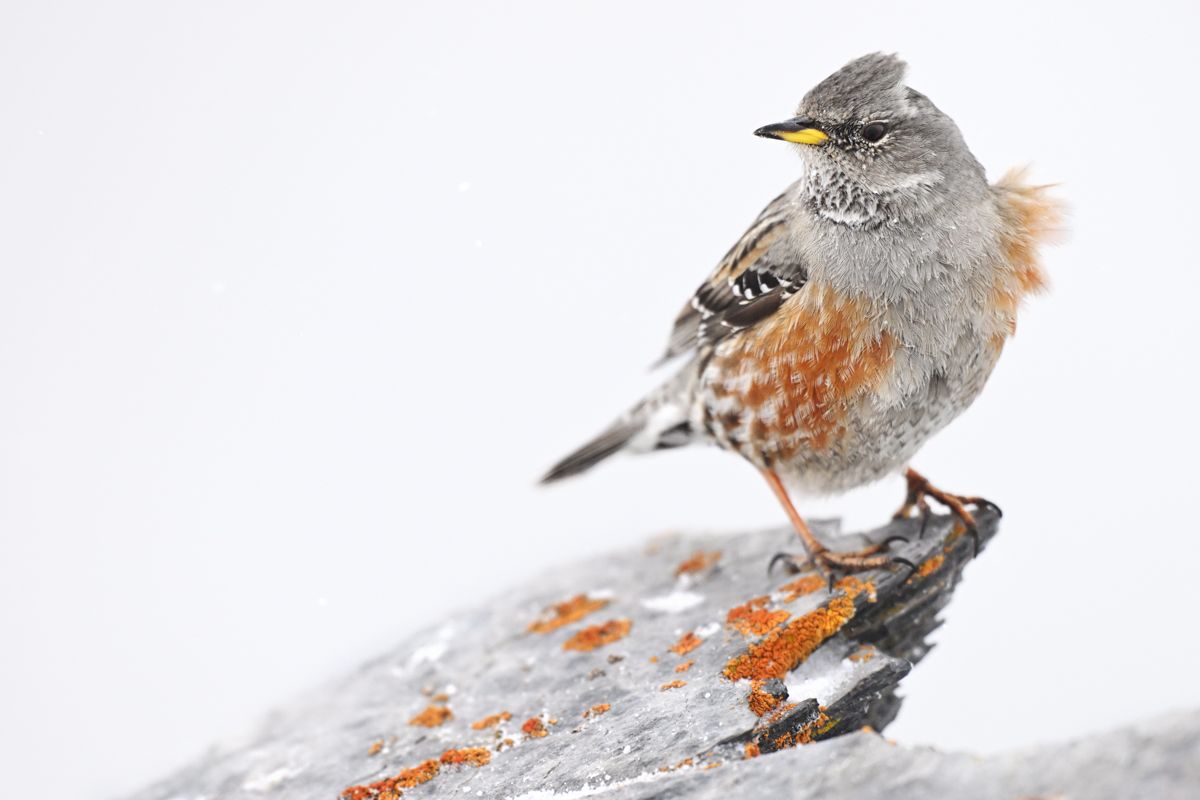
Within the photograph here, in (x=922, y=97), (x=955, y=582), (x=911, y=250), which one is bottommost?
(x=955, y=582)

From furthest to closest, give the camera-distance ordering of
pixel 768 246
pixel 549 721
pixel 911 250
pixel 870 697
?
pixel 768 246
pixel 911 250
pixel 549 721
pixel 870 697

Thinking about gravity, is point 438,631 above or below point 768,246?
below

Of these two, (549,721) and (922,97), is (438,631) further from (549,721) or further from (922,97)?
(922,97)

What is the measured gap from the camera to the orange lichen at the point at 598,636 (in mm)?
4906

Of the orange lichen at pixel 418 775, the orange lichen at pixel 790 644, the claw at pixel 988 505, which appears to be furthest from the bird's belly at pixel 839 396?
the orange lichen at pixel 418 775

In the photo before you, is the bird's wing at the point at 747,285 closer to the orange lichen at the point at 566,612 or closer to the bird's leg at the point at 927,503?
the bird's leg at the point at 927,503

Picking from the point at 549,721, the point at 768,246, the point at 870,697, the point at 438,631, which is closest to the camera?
the point at 870,697

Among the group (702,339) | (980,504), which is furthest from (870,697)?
(702,339)

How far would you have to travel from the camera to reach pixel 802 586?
4.78 meters

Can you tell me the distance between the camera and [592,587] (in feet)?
18.9

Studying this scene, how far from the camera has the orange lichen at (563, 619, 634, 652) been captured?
4.91 metres

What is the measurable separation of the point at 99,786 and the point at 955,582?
4228mm

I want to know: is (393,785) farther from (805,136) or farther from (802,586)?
(805,136)

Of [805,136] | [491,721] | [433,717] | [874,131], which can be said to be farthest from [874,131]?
[433,717]
